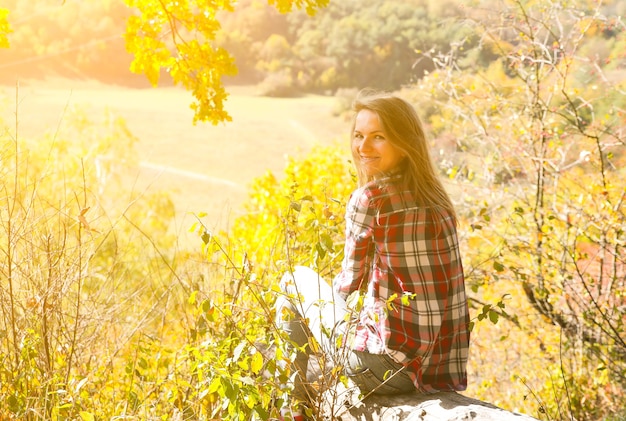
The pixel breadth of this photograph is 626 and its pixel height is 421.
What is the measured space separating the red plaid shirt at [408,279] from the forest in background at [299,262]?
110 mm

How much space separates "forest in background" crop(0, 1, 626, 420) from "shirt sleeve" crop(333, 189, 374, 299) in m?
0.06

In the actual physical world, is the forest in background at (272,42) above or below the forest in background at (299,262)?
above

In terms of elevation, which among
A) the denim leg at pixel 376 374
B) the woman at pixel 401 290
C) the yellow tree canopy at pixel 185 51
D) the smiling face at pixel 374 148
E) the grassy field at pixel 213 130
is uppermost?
the yellow tree canopy at pixel 185 51

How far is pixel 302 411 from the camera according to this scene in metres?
1.78

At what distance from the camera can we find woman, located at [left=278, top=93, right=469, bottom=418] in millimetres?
1659

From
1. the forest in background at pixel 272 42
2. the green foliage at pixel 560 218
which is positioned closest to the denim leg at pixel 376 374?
the green foliage at pixel 560 218

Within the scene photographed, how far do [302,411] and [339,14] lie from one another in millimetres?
24876

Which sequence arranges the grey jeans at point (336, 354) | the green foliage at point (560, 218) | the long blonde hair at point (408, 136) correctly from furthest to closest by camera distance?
the green foliage at point (560, 218)
the long blonde hair at point (408, 136)
the grey jeans at point (336, 354)

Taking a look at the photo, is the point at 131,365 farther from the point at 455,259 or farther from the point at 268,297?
the point at 455,259

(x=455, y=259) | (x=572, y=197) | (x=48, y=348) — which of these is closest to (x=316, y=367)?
(x=455, y=259)

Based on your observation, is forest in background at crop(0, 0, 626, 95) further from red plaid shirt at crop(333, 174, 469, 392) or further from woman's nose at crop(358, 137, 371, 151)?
red plaid shirt at crop(333, 174, 469, 392)

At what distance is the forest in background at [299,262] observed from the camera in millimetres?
1689

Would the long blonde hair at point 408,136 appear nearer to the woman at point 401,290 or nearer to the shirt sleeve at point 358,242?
the woman at point 401,290

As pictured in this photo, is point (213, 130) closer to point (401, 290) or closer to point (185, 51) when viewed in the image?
point (185, 51)
